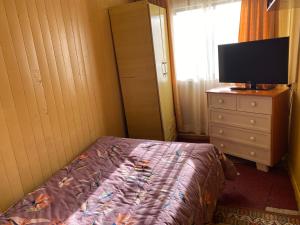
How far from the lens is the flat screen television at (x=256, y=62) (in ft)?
7.26

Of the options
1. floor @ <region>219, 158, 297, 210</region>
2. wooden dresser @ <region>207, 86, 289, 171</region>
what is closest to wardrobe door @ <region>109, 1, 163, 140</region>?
wooden dresser @ <region>207, 86, 289, 171</region>

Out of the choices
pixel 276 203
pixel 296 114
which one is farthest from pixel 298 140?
pixel 276 203

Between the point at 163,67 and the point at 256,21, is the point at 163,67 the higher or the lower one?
the lower one

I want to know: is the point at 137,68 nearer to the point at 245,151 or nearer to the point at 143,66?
the point at 143,66

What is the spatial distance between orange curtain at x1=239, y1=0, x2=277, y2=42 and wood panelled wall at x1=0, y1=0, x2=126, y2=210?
1687 millimetres

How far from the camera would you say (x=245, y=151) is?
2.54 meters

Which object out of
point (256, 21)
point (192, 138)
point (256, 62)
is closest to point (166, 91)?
point (192, 138)

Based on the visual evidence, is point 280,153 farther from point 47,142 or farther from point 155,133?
point 47,142

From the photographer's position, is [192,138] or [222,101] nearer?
[222,101]

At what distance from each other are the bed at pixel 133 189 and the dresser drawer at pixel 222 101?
0.80m

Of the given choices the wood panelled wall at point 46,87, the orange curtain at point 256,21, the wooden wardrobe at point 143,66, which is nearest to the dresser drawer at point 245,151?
the wooden wardrobe at point 143,66

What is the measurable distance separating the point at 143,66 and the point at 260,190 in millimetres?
1867

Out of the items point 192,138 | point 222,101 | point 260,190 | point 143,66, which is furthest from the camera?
point 192,138

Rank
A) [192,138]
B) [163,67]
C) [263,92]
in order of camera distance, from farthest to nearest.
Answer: [192,138] < [163,67] < [263,92]
